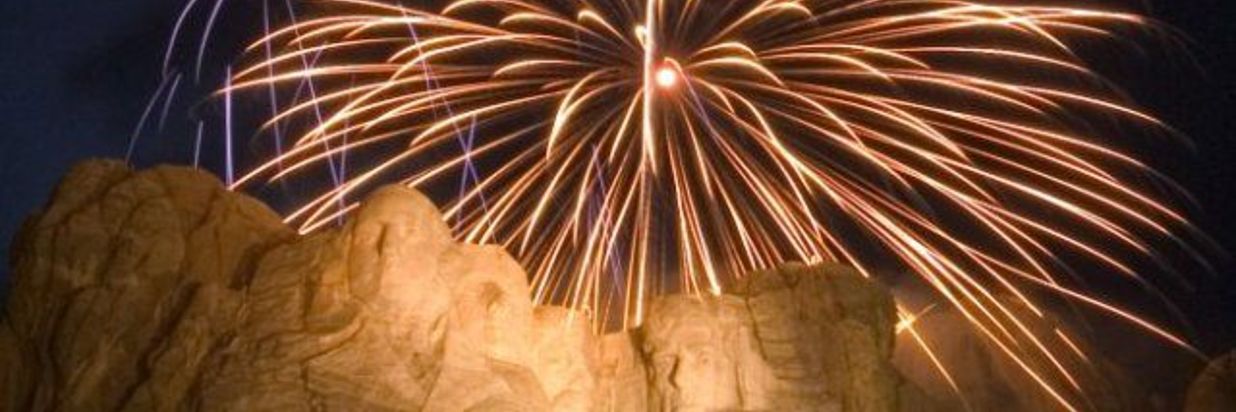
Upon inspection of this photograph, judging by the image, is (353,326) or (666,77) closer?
(353,326)

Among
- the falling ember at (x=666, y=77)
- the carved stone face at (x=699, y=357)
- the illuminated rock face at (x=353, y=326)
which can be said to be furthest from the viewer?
the falling ember at (x=666, y=77)

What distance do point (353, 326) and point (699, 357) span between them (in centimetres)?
698

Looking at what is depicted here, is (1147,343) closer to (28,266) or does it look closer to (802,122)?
(802,122)

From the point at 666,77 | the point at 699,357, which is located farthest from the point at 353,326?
the point at 666,77

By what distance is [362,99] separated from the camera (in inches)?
877

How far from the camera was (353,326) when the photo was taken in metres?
17.4

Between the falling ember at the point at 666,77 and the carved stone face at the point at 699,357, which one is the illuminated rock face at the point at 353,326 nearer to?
the carved stone face at the point at 699,357

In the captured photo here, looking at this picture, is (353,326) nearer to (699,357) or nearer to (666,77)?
(699,357)

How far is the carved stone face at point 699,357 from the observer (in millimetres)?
19875

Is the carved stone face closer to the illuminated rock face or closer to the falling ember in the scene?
the illuminated rock face

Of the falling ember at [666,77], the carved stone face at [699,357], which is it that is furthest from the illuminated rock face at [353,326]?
the falling ember at [666,77]

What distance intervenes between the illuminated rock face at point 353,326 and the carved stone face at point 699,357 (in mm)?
32

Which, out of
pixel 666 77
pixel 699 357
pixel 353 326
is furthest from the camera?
pixel 666 77

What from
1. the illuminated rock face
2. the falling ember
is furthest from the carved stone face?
the falling ember
